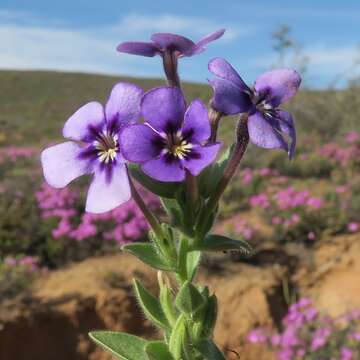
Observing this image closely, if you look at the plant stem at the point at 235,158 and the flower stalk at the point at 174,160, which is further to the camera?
the plant stem at the point at 235,158

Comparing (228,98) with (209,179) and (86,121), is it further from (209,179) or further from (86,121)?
(86,121)

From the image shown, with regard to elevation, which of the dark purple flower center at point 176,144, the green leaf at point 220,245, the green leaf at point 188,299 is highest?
the dark purple flower center at point 176,144

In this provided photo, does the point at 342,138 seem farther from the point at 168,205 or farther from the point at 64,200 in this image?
the point at 168,205

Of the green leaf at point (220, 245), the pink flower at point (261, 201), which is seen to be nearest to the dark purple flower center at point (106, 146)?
the green leaf at point (220, 245)

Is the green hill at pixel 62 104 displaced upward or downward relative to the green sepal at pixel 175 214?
upward

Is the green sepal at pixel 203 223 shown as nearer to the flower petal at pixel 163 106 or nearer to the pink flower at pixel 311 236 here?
the flower petal at pixel 163 106

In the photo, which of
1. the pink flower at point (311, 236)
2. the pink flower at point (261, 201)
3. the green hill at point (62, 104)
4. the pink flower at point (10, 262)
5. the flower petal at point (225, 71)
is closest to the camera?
the flower petal at point (225, 71)

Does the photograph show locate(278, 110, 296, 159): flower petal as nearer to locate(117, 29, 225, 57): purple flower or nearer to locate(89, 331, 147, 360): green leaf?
locate(117, 29, 225, 57): purple flower
